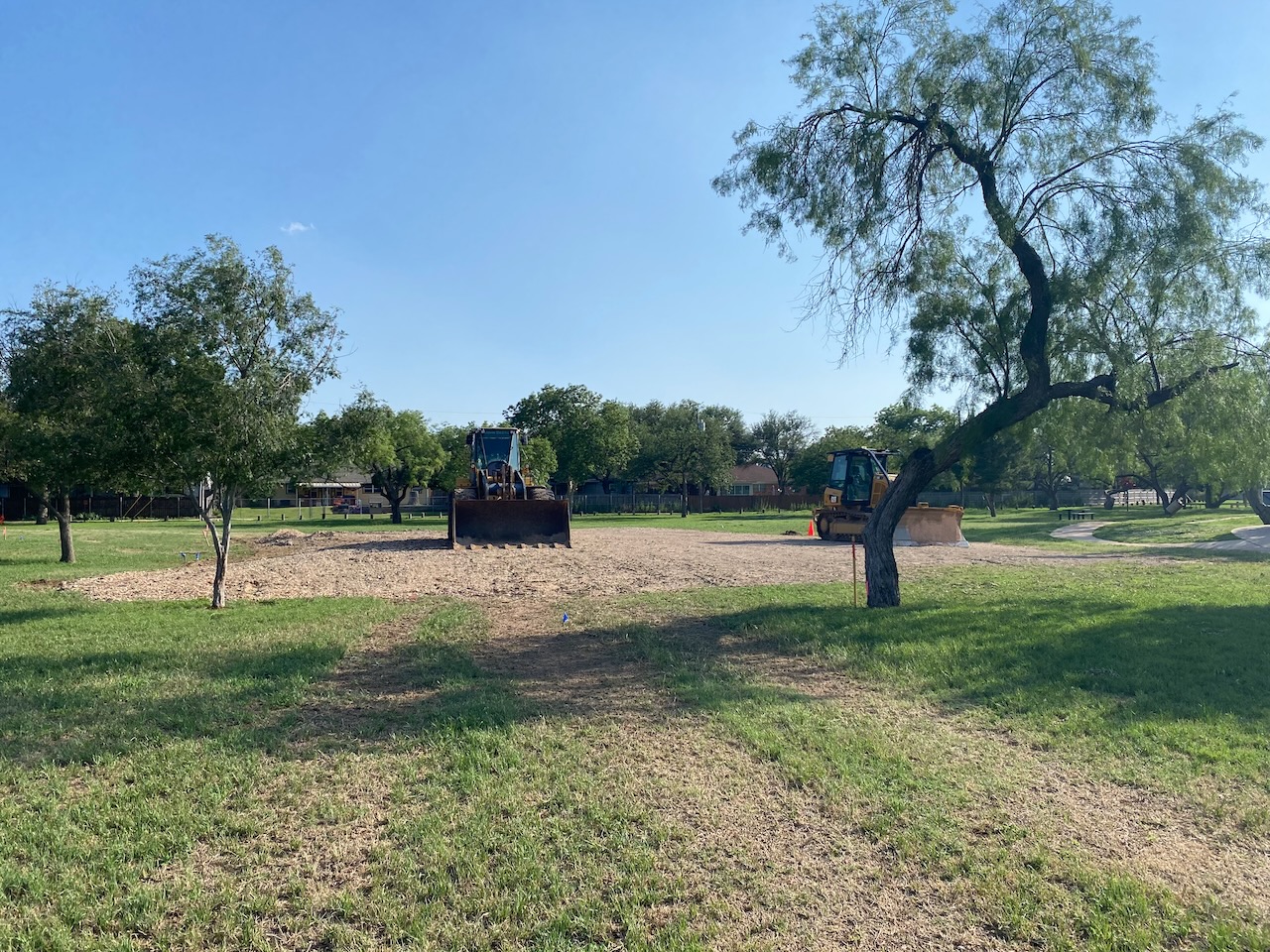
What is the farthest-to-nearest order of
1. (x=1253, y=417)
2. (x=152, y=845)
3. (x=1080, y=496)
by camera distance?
(x=1080, y=496), (x=1253, y=417), (x=152, y=845)

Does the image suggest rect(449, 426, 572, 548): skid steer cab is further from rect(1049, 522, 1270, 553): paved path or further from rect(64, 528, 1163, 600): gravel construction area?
rect(1049, 522, 1270, 553): paved path

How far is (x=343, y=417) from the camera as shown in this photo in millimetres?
12312

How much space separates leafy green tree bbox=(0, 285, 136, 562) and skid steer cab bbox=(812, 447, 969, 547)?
1876 cm

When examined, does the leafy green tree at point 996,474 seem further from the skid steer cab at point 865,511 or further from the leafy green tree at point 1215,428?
the leafy green tree at point 1215,428

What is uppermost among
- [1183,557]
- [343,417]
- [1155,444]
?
[343,417]

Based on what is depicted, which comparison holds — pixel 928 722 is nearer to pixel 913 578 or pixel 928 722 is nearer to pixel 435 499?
pixel 913 578

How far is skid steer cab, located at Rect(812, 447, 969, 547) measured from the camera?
25.3 meters

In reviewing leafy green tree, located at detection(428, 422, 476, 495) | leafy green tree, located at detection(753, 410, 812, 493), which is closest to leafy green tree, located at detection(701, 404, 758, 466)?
leafy green tree, located at detection(753, 410, 812, 493)

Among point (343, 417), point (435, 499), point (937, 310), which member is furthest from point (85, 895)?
point (435, 499)

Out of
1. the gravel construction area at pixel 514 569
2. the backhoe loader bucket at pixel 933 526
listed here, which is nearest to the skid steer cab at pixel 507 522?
the gravel construction area at pixel 514 569

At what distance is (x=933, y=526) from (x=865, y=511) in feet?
7.01

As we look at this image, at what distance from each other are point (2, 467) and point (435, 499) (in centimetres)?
5452

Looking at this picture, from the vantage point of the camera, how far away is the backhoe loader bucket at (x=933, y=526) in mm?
25219

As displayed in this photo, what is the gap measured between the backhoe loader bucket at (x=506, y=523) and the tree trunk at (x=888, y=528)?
12721 mm
